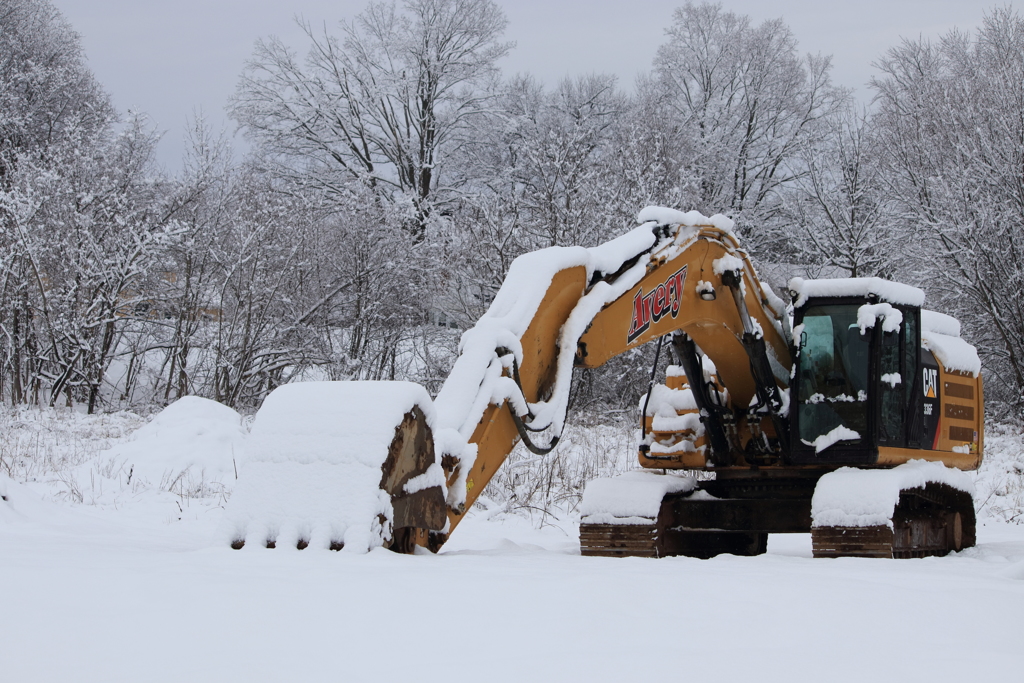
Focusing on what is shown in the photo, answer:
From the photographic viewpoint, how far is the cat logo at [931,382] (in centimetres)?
640

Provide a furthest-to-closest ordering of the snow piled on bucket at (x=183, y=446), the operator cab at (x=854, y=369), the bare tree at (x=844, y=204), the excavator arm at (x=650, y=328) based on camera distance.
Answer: the bare tree at (x=844, y=204) < the snow piled on bucket at (x=183, y=446) < the operator cab at (x=854, y=369) < the excavator arm at (x=650, y=328)

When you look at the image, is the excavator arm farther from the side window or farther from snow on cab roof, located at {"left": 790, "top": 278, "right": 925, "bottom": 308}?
the side window

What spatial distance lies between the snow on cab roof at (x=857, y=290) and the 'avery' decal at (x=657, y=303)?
105 centimetres

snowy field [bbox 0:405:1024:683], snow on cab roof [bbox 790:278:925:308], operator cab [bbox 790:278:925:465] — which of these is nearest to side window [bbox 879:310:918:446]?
operator cab [bbox 790:278:925:465]

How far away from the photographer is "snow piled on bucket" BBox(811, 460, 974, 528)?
5387mm

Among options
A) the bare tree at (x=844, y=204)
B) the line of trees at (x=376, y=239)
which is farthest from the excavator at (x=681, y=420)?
the bare tree at (x=844, y=204)

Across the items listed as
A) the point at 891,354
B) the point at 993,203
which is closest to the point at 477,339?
the point at 891,354

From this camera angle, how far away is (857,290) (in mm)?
6168

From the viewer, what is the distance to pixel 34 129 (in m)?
24.8

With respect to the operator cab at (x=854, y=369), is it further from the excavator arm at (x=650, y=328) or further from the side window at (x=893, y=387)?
the excavator arm at (x=650, y=328)

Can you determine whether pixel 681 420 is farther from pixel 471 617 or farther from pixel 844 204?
pixel 844 204

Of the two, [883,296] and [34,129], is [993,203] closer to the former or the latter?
[883,296]

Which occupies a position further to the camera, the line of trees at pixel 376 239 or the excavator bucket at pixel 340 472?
the line of trees at pixel 376 239

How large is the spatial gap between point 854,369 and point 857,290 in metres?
0.51
